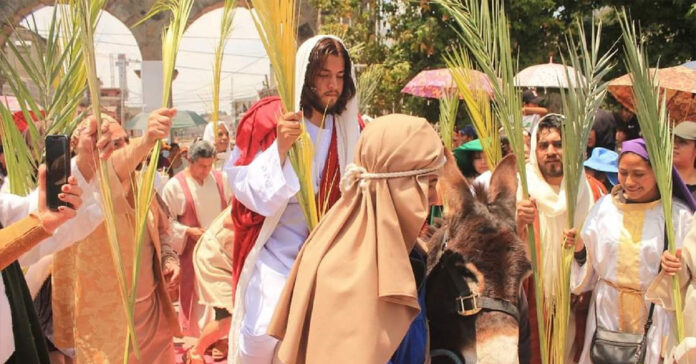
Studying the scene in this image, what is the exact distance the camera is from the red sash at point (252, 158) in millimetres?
3279

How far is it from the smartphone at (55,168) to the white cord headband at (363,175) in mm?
833

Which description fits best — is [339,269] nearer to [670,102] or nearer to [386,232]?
[386,232]

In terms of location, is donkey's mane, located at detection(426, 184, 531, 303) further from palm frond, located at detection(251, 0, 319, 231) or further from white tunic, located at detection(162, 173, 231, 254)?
white tunic, located at detection(162, 173, 231, 254)

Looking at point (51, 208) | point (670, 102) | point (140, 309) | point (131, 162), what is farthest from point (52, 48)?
point (670, 102)

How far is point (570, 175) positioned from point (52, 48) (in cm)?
199

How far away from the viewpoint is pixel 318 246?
2.29 meters

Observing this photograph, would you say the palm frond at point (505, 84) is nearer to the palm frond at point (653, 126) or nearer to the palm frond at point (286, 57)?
the palm frond at point (653, 126)

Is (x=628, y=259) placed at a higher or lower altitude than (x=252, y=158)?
lower

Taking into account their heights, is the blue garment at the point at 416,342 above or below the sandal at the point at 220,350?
above

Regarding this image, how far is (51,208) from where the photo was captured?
2314 millimetres

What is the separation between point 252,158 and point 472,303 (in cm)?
132

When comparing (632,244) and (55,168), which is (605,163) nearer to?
(632,244)

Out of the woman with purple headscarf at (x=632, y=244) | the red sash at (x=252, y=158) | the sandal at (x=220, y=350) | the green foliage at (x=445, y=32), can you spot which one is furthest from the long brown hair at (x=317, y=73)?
the green foliage at (x=445, y=32)

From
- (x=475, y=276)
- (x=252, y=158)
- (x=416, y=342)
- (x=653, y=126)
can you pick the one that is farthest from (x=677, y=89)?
(x=416, y=342)
